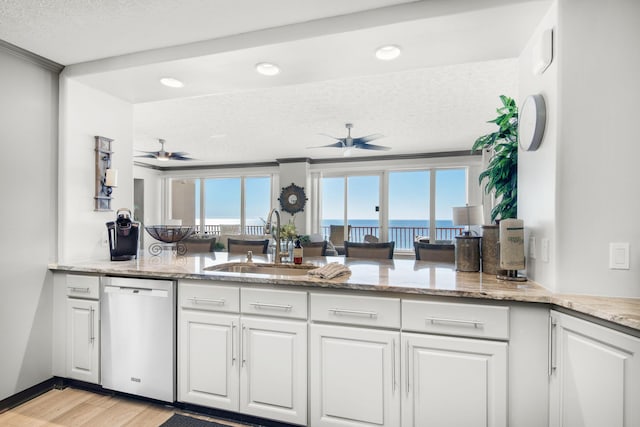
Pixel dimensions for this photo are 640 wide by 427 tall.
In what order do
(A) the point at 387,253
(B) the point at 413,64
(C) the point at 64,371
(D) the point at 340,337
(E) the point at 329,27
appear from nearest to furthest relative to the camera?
(D) the point at 340,337, (E) the point at 329,27, (B) the point at 413,64, (C) the point at 64,371, (A) the point at 387,253

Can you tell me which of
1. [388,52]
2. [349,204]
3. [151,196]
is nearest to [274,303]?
[388,52]

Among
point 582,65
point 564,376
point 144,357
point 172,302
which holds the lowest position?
point 144,357

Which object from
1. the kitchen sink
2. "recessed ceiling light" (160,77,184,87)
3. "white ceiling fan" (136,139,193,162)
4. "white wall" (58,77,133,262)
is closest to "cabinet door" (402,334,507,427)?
the kitchen sink

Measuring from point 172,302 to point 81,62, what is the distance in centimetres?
187

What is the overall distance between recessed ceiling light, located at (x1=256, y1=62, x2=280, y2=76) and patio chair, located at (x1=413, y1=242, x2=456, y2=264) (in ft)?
7.61

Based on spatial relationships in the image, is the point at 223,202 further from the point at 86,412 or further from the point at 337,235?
the point at 86,412

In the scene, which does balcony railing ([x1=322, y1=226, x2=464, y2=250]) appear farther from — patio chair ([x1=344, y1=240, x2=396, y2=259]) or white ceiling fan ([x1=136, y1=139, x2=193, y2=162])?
patio chair ([x1=344, y1=240, x2=396, y2=259])

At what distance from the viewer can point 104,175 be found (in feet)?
9.02

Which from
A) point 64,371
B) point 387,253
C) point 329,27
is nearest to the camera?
point 329,27

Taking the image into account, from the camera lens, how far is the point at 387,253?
3369mm

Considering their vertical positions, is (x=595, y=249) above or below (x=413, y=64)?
below

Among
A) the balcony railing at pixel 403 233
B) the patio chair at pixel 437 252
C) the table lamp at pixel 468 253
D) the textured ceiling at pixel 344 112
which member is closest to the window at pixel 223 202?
the balcony railing at pixel 403 233

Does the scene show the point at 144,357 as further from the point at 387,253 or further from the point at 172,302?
the point at 387,253

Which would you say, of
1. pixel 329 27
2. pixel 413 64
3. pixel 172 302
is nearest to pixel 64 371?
pixel 172 302
